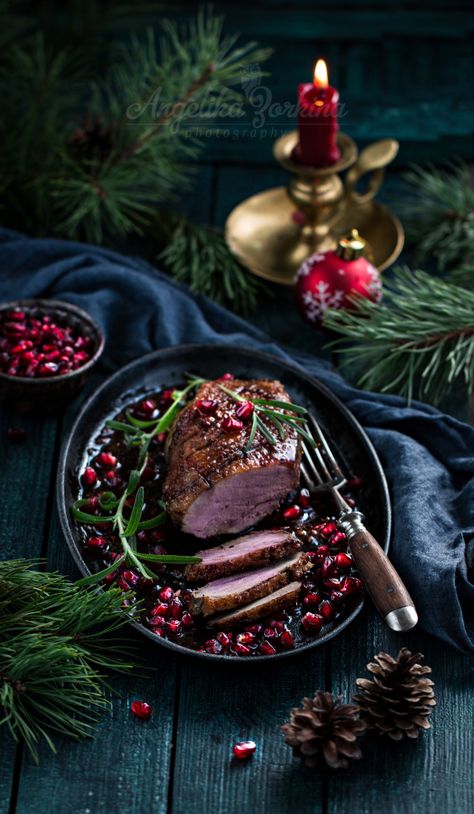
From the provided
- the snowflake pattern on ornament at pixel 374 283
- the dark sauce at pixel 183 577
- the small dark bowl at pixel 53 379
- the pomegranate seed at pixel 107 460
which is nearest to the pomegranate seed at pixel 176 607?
the dark sauce at pixel 183 577

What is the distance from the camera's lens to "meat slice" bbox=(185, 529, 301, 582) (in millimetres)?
2980

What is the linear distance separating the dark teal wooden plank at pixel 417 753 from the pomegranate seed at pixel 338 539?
0.27m

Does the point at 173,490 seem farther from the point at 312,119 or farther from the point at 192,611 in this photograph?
the point at 312,119

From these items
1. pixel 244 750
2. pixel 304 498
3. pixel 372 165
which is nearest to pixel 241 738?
pixel 244 750

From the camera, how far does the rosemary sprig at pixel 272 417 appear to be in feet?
10.2

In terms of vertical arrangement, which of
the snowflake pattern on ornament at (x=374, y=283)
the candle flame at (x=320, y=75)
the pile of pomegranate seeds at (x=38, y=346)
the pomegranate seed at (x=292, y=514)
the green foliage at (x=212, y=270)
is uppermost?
the candle flame at (x=320, y=75)

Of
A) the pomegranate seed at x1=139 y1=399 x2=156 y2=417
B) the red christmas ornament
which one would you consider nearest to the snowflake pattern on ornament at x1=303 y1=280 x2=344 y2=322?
the red christmas ornament

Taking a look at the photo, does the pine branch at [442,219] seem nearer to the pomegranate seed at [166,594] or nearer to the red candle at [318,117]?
the red candle at [318,117]

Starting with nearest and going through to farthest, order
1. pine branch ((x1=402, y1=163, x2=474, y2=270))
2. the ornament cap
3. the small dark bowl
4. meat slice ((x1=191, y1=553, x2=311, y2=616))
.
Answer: meat slice ((x1=191, y1=553, x2=311, y2=616)) → the small dark bowl → the ornament cap → pine branch ((x1=402, y1=163, x2=474, y2=270))

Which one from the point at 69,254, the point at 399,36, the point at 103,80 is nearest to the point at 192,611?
the point at 69,254

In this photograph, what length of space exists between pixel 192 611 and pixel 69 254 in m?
1.70

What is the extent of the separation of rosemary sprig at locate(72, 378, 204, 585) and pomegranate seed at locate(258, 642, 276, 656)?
32 centimetres

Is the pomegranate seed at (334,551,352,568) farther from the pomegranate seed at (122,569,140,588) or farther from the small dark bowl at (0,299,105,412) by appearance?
the small dark bowl at (0,299,105,412)

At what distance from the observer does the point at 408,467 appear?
10.8 ft
